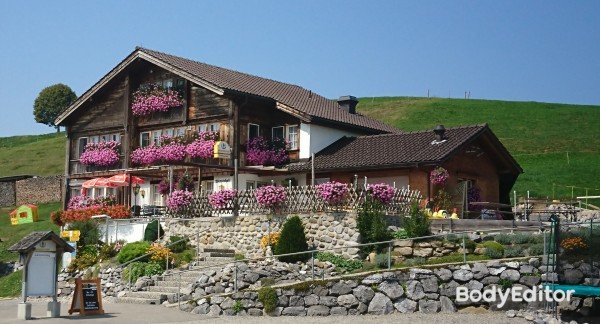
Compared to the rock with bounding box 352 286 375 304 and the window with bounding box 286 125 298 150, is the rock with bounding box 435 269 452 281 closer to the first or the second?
the rock with bounding box 352 286 375 304

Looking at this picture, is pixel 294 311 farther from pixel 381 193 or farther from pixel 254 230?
pixel 254 230

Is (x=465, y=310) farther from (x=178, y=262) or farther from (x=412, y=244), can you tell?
(x=178, y=262)

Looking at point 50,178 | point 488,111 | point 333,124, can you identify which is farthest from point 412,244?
point 488,111

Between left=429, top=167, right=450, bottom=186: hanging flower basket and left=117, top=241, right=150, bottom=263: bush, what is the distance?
36.4 ft

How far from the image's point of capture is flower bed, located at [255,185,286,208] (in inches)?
1038

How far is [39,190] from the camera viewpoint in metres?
58.2

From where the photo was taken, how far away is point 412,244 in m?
22.0

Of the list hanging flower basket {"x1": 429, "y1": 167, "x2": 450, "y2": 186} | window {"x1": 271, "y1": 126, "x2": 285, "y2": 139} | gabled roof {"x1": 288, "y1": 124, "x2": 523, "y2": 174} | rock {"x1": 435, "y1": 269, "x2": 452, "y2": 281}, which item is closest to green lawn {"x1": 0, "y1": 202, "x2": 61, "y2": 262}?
window {"x1": 271, "y1": 126, "x2": 285, "y2": 139}

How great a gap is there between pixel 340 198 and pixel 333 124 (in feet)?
34.4

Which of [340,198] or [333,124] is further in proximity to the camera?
[333,124]

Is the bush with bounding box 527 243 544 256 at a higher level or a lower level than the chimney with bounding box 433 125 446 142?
lower

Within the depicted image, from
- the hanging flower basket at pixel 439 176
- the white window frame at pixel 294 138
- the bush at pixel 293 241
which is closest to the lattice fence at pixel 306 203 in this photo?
the hanging flower basket at pixel 439 176

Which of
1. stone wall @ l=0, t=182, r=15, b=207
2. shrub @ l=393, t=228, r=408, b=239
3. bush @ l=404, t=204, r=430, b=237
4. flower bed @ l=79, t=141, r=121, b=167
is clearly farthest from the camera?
stone wall @ l=0, t=182, r=15, b=207

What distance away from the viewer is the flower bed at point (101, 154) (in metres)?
37.9
